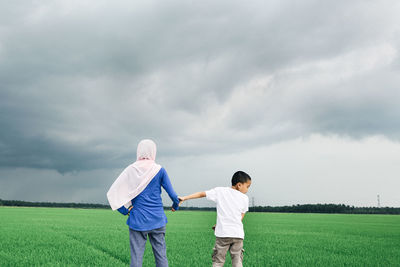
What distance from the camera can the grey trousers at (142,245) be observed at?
4.88 metres

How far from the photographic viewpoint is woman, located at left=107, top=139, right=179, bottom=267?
16.1 feet

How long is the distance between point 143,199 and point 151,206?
0.48ft

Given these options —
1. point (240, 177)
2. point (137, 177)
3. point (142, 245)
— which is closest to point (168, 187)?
point (137, 177)

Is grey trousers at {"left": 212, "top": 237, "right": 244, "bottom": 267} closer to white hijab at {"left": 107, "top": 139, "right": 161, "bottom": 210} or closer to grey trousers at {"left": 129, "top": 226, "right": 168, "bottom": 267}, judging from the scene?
grey trousers at {"left": 129, "top": 226, "right": 168, "bottom": 267}

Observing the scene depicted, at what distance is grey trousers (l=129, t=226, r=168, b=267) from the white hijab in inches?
17.8

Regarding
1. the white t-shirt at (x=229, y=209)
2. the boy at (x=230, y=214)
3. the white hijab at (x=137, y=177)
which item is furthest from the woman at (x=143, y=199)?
the white t-shirt at (x=229, y=209)

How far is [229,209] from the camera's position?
5.05 metres

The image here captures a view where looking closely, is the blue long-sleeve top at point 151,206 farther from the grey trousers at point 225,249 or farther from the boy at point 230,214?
the grey trousers at point 225,249

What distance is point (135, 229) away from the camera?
16.1ft

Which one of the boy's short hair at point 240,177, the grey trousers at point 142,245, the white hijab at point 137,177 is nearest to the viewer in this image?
the grey trousers at point 142,245

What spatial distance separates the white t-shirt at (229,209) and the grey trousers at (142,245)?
2.57 feet

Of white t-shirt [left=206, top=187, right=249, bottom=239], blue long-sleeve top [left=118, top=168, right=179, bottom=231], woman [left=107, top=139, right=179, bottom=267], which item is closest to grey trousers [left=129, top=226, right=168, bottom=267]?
woman [left=107, top=139, right=179, bottom=267]

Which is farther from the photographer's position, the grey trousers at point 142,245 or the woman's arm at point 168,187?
the woman's arm at point 168,187

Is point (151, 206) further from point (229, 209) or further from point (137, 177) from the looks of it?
point (229, 209)
